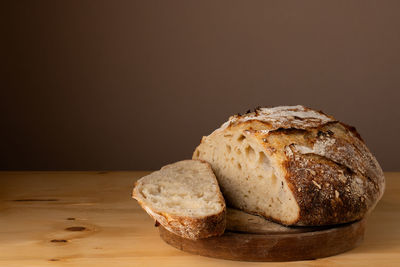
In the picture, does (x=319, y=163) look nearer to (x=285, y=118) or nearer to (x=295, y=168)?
(x=295, y=168)

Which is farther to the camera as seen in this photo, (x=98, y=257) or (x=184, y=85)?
(x=184, y=85)

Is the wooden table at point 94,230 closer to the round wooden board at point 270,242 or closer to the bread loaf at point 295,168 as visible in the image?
the round wooden board at point 270,242

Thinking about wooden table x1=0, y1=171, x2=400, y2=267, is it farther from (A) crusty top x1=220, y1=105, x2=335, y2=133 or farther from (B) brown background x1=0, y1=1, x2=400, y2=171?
(B) brown background x1=0, y1=1, x2=400, y2=171

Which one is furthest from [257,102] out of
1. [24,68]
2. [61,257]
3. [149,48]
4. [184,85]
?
[61,257]

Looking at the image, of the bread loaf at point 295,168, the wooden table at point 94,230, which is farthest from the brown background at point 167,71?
the bread loaf at point 295,168

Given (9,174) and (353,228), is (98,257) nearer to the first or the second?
(353,228)

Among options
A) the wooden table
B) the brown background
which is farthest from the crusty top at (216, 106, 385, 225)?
the brown background

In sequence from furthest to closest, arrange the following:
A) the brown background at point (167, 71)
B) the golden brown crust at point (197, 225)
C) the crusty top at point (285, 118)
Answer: the brown background at point (167, 71) < the crusty top at point (285, 118) < the golden brown crust at point (197, 225)
